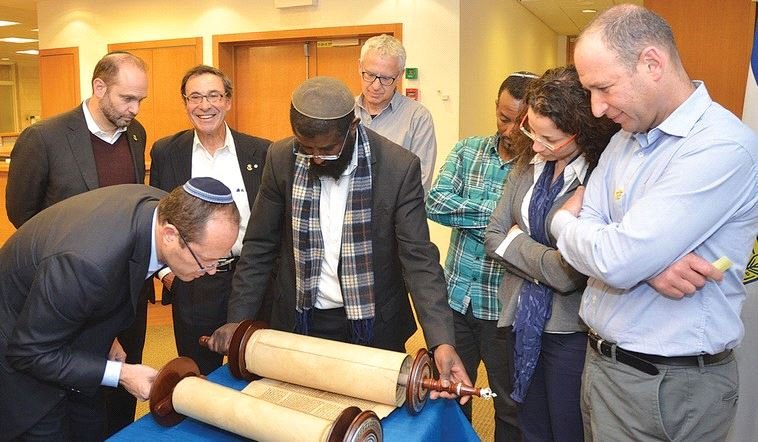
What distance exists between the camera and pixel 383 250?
1.89 metres

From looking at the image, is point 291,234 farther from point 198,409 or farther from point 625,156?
point 625,156

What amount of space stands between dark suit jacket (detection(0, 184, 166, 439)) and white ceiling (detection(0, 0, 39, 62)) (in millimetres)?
7228

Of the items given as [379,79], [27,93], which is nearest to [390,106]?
[379,79]

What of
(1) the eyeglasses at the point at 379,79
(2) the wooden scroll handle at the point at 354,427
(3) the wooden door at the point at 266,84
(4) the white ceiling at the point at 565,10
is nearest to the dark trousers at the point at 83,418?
(2) the wooden scroll handle at the point at 354,427

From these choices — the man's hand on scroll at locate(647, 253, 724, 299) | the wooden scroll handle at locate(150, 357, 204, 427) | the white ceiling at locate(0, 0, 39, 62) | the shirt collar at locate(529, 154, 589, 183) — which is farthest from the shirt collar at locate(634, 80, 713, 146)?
the white ceiling at locate(0, 0, 39, 62)

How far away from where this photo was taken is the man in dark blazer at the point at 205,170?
248cm

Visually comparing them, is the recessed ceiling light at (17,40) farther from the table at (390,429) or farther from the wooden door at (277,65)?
the table at (390,429)

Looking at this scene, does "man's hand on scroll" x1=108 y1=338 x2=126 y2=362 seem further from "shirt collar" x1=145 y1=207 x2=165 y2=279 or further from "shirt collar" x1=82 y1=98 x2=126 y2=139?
"shirt collar" x1=82 y1=98 x2=126 y2=139

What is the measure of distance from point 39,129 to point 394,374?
1781 millimetres

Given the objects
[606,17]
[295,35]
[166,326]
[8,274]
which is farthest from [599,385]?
[295,35]

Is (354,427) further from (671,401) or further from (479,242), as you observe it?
(479,242)

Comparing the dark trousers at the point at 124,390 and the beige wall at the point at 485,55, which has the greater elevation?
the beige wall at the point at 485,55

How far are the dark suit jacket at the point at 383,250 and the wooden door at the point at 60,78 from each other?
6.21m

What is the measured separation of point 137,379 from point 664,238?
121 centimetres
